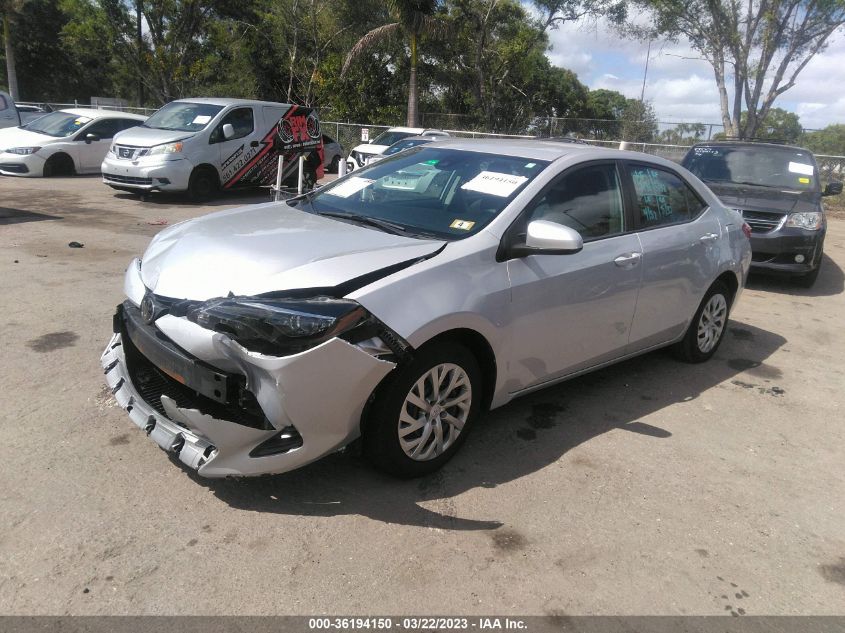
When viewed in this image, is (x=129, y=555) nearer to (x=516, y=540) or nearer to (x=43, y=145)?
(x=516, y=540)

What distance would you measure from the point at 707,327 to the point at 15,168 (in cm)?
1418

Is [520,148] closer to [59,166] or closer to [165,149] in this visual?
[165,149]

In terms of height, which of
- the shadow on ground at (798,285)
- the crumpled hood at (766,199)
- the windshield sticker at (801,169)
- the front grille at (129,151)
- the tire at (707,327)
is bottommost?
the shadow on ground at (798,285)

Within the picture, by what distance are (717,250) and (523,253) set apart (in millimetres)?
2325

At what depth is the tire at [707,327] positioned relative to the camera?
5246 mm

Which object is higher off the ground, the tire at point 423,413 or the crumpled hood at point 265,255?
the crumpled hood at point 265,255

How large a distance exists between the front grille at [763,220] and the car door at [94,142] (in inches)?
514

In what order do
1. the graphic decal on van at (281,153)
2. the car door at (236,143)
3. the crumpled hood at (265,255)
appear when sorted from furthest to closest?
the graphic decal on van at (281,153)
the car door at (236,143)
the crumpled hood at (265,255)

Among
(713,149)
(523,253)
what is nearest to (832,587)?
(523,253)

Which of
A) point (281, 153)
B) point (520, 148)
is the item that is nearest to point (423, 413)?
point (520, 148)

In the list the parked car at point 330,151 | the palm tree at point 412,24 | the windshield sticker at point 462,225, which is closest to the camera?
the windshield sticker at point 462,225

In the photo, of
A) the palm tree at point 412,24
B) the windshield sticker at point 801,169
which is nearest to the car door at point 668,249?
the windshield sticker at point 801,169

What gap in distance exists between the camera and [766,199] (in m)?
8.44

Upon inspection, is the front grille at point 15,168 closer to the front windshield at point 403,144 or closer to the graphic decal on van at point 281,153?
the graphic decal on van at point 281,153
